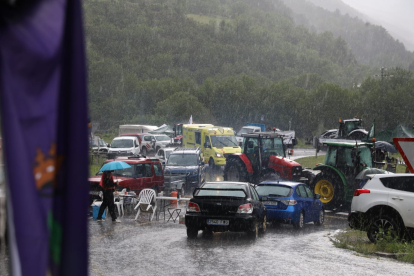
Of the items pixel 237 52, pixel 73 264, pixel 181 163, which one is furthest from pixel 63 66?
pixel 237 52

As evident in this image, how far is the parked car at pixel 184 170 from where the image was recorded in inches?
941

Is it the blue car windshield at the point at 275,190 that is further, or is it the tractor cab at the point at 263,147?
the tractor cab at the point at 263,147

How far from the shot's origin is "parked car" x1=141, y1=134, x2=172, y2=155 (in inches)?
1841

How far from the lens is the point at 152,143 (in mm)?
47156

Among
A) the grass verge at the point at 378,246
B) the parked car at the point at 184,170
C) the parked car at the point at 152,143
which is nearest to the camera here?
the grass verge at the point at 378,246

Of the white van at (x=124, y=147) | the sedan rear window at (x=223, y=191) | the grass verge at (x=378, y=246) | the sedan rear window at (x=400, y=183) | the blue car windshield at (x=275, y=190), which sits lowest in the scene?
the grass verge at (x=378, y=246)

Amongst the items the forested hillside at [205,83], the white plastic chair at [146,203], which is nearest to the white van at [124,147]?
the white plastic chair at [146,203]

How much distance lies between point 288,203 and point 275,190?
2.20ft

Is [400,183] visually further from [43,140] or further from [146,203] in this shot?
[43,140]

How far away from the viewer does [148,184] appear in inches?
830

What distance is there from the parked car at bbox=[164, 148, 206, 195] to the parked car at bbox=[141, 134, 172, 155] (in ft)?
65.5

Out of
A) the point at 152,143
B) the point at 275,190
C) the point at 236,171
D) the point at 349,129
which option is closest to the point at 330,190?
the point at 275,190

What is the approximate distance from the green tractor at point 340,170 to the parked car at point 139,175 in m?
5.76

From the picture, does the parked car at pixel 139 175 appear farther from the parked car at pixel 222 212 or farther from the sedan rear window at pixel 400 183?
the sedan rear window at pixel 400 183
